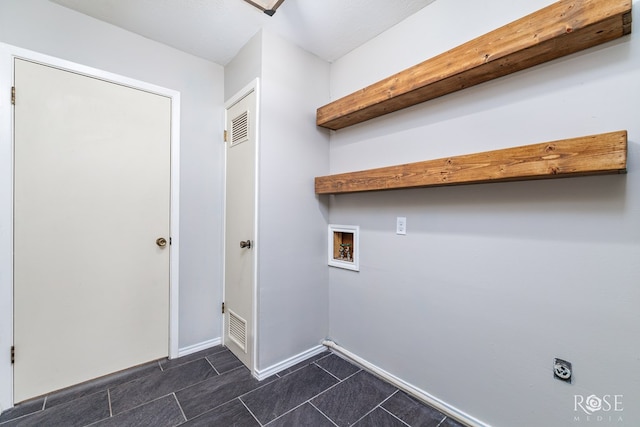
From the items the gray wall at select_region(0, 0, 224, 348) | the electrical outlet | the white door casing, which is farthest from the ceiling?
the electrical outlet

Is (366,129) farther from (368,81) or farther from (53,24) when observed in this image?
(53,24)

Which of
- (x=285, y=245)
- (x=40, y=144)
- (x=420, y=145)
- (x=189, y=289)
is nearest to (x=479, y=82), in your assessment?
(x=420, y=145)

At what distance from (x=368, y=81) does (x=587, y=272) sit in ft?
5.98

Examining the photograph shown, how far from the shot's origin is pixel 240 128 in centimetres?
225

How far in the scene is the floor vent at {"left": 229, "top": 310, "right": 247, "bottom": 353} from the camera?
2152 mm

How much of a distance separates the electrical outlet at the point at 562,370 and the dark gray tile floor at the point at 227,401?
0.66m

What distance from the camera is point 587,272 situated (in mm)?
1178

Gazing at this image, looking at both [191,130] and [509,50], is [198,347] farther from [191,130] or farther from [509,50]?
[509,50]

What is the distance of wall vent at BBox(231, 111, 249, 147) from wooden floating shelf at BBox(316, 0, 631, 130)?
Result: 92 centimetres

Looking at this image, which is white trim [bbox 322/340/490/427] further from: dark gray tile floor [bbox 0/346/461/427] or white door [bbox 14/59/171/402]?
white door [bbox 14/59/171/402]

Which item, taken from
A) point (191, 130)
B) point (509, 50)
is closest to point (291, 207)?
point (191, 130)

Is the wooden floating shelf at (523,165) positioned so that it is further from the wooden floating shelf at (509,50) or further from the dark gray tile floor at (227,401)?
the dark gray tile floor at (227,401)

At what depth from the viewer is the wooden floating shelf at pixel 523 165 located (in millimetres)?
1026

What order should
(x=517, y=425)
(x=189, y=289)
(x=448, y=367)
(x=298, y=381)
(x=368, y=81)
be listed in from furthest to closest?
(x=189, y=289) < (x=368, y=81) < (x=298, y=381) < (x=448, y=367) < (x=517, y=425)
